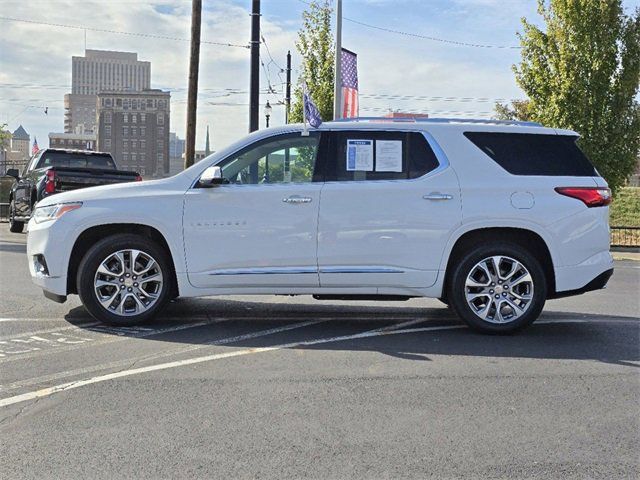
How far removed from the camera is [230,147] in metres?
6.55

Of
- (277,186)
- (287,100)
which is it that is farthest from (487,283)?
(287,100)

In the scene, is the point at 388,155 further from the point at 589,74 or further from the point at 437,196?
the point at 589,74

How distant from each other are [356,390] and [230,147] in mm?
2762

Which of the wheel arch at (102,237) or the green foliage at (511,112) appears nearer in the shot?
the wheel arch at (102,237)

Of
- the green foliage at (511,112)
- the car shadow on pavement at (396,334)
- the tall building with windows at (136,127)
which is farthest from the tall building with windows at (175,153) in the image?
the car shadow on pavement at (396,334)

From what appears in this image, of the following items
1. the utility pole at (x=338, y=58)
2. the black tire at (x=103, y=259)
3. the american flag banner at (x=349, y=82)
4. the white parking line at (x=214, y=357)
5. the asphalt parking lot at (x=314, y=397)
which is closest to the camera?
the asphalt parking lot at (x=314, y=397)

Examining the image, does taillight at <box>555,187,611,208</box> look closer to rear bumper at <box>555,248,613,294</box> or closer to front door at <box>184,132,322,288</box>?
rear bumper at <box>555,248,613,294</box>

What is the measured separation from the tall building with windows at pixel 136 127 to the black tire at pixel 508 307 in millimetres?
153672

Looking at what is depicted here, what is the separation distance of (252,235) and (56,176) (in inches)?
381

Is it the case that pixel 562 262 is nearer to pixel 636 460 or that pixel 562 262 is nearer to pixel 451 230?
pixel 451 230

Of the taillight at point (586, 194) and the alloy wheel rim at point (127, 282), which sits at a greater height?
the taillight at point (586, 194)

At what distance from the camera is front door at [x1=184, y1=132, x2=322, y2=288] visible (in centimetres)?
632

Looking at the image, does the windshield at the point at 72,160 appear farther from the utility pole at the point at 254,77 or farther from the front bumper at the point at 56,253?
the front bumper at the point at 56,253

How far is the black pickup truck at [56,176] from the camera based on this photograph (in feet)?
Result: 48.1
